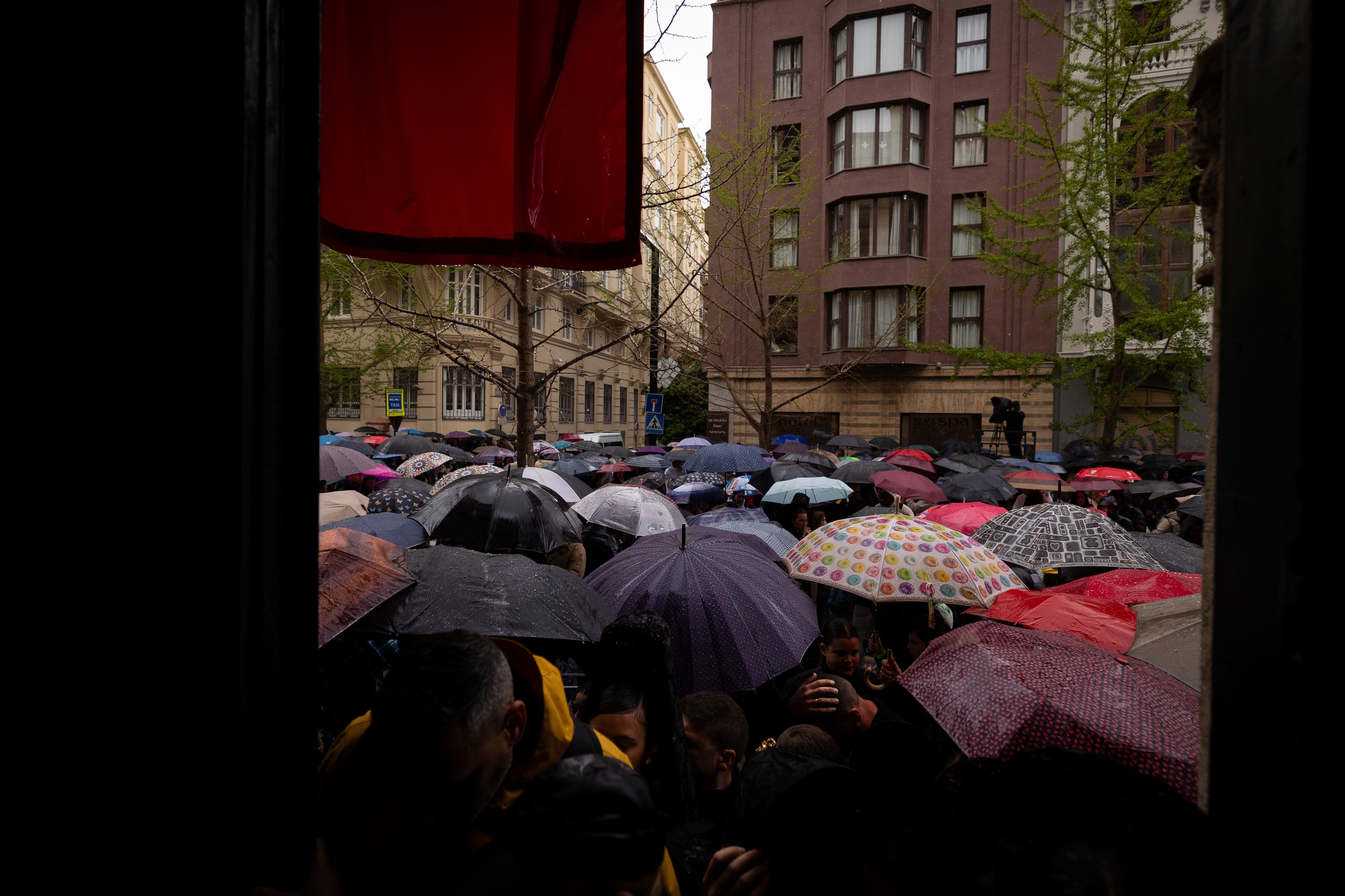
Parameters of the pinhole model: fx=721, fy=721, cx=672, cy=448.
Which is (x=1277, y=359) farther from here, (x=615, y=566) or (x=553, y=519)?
(x=553, y=519)

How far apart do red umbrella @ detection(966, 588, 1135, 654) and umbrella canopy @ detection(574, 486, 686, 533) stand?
3.47 metres

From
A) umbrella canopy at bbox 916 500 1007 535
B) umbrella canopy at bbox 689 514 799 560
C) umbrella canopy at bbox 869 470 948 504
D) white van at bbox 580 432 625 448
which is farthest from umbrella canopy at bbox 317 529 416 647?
white van at bbox 580 432 625 448

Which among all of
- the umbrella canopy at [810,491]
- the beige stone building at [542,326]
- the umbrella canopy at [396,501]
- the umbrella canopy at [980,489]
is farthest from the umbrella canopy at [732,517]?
the umbrella canopy at [980,489]

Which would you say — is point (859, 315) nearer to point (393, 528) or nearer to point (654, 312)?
point (654, 312)

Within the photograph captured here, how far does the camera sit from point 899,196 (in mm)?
28281

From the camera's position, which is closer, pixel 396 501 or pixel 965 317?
pixel 396 501

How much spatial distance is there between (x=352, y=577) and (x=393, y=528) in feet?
7.47

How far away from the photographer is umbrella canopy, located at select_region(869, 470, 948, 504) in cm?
1077

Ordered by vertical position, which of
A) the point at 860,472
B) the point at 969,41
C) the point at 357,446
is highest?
the point at 969,41

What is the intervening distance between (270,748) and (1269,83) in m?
1.89

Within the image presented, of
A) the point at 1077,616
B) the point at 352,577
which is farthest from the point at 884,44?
the point at 352,577

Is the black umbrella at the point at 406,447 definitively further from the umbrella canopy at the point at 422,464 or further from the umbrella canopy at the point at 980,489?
the umbrella canopy at the point at 980,489

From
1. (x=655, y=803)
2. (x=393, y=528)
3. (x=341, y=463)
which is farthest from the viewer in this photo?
(x=341, y=463)

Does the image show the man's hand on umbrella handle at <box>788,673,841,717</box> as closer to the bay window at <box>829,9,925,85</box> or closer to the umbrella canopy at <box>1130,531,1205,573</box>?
the umbrella canopy at <box>1130,531,1205,573</box>
